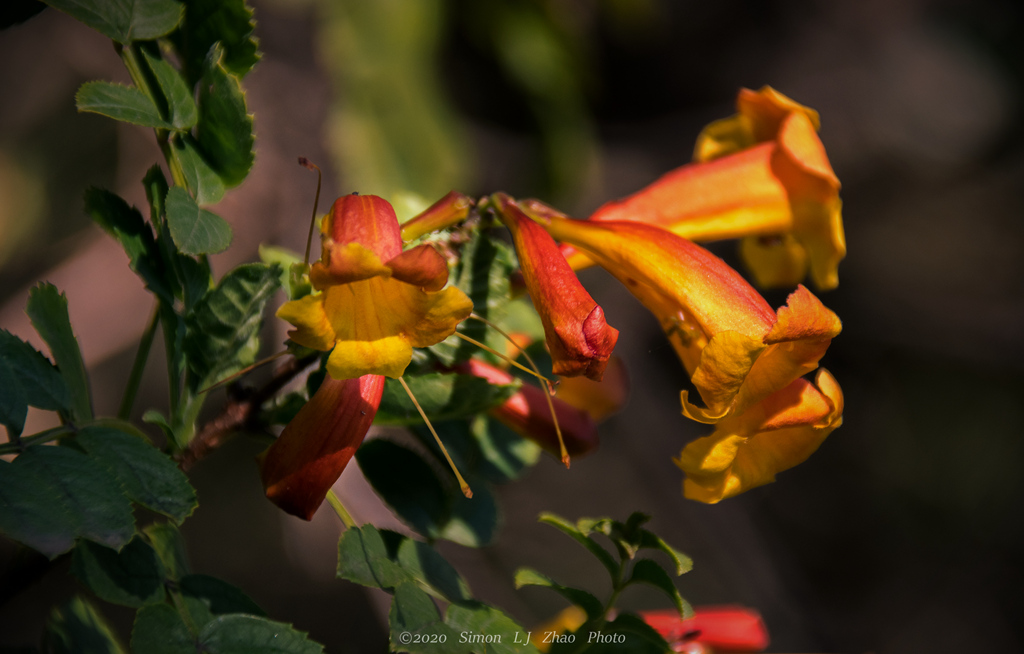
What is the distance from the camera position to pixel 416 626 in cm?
58

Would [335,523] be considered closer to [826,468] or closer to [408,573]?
[408,573]

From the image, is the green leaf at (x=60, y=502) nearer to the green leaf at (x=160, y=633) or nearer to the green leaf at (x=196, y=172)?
the green leaf at (x=160, y=633)

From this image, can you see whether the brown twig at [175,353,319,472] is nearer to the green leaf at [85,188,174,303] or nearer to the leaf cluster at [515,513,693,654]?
the green leaf at [85,188,174,303]

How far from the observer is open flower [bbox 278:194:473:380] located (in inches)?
20.2

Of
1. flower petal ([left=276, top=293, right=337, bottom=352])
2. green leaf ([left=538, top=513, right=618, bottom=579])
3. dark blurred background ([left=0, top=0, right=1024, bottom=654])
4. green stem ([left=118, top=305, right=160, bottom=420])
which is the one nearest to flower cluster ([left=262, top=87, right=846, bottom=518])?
flower petal ([left=276, top=293, right=337, bottom=352])

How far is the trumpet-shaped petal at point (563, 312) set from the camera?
58cm

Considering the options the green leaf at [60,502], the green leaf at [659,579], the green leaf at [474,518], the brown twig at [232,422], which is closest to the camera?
the green leaf at [60,502]

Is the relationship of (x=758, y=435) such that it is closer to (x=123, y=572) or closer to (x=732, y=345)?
(x=732, y=345)

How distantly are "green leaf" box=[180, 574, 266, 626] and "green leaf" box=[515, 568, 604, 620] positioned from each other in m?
0.26

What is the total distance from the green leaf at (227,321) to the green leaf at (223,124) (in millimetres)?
104

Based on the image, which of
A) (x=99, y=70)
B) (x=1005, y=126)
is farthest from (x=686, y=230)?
(x=1005, y=126)

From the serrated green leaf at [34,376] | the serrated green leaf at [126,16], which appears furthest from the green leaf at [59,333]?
the serrated green leaf at [126,16]

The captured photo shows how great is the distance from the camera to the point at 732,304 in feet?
2.16

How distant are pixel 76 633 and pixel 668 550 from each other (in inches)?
22.0
